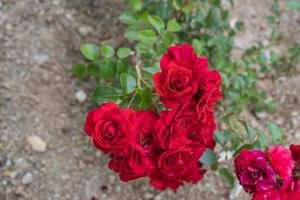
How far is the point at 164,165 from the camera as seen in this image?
1.41m

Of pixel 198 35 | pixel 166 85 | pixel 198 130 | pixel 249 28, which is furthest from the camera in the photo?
pixel 249 28

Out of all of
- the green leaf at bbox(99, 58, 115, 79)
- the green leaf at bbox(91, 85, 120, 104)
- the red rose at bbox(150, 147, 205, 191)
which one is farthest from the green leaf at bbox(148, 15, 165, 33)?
the red rose at bbox(150, 147, 205, 191)

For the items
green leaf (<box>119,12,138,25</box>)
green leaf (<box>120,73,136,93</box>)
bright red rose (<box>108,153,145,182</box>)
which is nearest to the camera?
bright red rose (<box>108,153,145,182</box>)

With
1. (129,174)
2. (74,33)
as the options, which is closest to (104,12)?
(74,33)

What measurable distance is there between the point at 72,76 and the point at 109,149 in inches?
40.6

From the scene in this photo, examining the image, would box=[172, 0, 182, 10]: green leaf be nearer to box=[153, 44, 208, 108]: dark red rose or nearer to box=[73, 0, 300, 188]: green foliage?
box=[73, 0, 300, 188]: green foliage

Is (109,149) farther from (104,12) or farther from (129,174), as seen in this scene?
(104,12)

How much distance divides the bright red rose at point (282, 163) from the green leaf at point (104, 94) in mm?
463

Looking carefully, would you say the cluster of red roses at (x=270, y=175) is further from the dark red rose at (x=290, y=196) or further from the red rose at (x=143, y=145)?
the red rose at (x=143, y=145)

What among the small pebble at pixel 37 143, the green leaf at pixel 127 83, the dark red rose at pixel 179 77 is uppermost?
the dark red rose at pixel 179 77

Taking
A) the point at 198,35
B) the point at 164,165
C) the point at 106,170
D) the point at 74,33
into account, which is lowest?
the point at 106,170

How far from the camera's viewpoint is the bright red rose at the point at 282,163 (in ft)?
4.40

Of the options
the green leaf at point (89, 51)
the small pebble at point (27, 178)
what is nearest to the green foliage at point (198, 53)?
the green leaf at point (89, 51)

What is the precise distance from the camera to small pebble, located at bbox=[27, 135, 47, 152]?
6.88 feet
